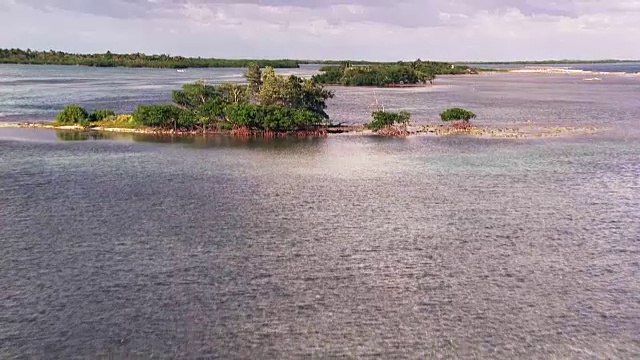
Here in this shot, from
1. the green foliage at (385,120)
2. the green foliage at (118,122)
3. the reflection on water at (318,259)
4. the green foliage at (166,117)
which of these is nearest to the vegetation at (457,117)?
the green foliage at (385,120)

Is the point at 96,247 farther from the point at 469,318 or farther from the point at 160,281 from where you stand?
the point at 469,318

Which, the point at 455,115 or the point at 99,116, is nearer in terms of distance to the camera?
the point at 455,115

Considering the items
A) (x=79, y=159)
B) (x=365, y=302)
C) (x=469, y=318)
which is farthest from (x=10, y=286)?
(x=79, y=159)

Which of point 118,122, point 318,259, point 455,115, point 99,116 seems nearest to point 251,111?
point 118,122

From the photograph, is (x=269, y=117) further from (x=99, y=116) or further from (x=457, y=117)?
(x=99, y=116)

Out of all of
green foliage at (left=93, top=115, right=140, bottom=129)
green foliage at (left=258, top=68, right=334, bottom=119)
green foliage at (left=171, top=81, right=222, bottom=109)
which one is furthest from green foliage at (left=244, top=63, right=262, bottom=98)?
green foliage at (left=93, top=115, right=140, bottom=129)

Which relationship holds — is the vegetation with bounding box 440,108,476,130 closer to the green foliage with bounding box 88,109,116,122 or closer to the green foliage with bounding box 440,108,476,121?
the green foliage with bounding box 440,108,476,121
